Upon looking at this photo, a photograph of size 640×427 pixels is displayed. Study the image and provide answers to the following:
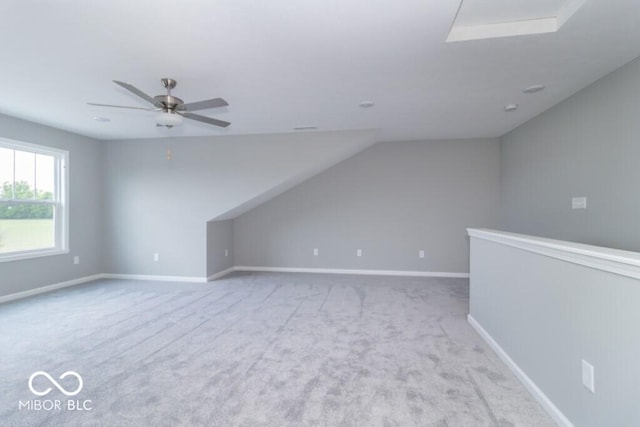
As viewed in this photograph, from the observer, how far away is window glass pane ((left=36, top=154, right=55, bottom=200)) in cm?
432

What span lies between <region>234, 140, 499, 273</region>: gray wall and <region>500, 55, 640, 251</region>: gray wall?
0.89 m

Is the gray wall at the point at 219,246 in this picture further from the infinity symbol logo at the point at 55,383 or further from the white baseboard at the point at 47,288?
the infinity symbol logo at the point at 55,383

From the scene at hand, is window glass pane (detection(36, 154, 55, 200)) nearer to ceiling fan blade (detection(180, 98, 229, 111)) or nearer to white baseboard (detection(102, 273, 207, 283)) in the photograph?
white baseboard (detection(102, 273, 207, 283))

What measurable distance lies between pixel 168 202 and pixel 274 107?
272cm

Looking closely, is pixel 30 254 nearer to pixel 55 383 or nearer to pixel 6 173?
pixel 6 173

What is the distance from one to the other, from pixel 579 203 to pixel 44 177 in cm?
698

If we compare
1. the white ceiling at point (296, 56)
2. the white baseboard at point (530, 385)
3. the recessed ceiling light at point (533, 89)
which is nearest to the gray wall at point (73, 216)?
the white ceiling at point (296, 56)

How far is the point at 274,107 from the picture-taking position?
143 inches

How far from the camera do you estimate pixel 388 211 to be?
552 centimetres

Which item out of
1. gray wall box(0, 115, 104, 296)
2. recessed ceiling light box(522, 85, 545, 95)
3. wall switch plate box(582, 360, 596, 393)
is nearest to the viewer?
wall switch plate box(582, 360, 596, 393)

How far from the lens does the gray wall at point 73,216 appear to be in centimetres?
396

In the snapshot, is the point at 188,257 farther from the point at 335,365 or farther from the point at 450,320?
the point at 450,320

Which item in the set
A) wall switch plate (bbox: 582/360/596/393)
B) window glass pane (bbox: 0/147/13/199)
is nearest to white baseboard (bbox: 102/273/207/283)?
window glass pane (bbox: 0/147/13/199)

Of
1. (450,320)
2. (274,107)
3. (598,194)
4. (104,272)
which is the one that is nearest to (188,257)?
(104,272)
